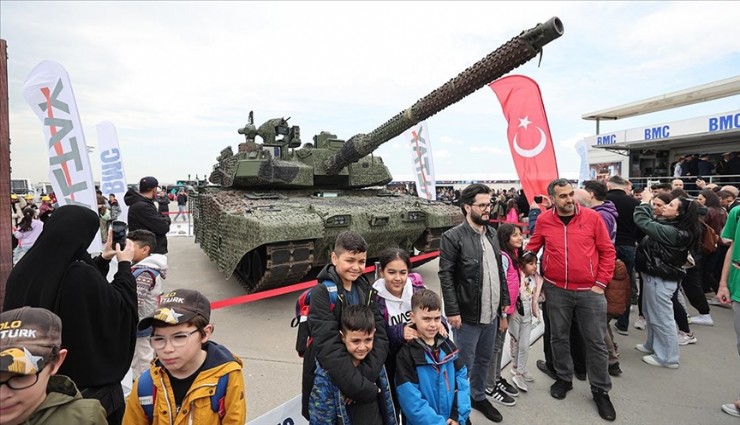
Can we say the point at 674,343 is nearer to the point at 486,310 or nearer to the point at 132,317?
the point at 486,310

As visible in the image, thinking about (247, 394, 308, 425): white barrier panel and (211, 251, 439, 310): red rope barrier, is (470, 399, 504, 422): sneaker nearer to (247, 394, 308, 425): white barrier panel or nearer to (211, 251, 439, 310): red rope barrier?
(247, 394, 308, 425): white barrier panel

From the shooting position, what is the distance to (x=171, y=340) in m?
1.72

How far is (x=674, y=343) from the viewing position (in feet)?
13.4

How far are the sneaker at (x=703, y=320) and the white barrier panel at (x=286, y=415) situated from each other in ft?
18.5

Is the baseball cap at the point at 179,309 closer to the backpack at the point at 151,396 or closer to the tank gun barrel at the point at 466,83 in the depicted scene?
the backpack at the point at 151,396

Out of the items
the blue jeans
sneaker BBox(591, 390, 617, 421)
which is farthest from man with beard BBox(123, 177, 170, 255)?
sneaker BBox(591, 390, 617, 421)

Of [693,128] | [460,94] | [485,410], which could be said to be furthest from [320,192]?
[693,128]

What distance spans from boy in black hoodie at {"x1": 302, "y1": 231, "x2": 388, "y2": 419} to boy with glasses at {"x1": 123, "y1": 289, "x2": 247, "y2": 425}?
0.50 m

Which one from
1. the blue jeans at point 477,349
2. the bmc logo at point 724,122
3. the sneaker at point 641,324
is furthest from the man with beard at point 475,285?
the bmc logo at point 724,122

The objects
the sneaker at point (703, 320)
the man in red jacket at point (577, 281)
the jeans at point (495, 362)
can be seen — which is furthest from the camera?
the sneaker at point (703, 320)

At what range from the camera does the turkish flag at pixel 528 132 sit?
5168 mm

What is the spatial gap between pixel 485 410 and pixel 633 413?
129 cm

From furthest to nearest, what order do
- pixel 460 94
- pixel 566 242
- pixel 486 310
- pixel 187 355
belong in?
pixel 460 94, pixel 566 242, pixel 486 310, pixel 187 355

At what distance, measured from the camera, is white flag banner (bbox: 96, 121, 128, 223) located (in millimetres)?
8859
